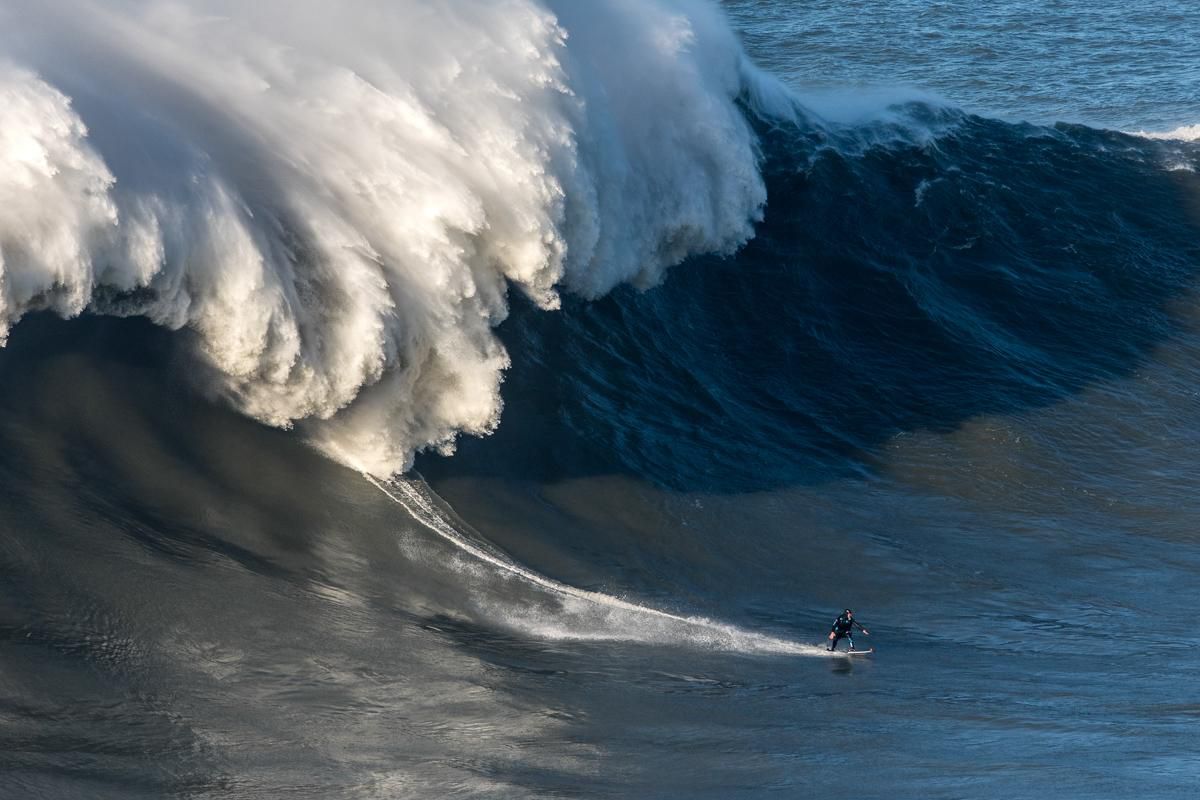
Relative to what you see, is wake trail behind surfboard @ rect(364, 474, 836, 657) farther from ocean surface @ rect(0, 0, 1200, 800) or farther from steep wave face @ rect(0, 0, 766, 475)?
steep wave face @ rect(0, 0, 766, 475)

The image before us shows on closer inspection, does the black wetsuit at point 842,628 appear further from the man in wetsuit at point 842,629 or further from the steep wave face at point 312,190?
the steep wave face at point 312,190

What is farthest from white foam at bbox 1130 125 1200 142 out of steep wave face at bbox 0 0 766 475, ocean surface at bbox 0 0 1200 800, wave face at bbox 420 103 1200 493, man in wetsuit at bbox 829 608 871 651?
man in wetsuit at bbox 829 608 871 651

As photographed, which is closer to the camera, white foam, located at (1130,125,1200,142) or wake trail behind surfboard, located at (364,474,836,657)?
wake trail behind surfboard, located at (364,474,836,657)

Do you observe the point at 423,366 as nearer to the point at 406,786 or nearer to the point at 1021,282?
the point at 406,786

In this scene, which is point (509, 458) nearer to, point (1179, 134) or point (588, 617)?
point (588, 617)

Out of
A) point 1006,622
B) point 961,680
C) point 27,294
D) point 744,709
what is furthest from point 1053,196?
point 27,294

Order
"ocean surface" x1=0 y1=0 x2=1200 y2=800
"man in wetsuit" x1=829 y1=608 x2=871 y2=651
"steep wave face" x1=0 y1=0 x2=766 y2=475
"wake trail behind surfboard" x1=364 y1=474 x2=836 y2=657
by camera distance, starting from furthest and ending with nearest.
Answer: "man in wetsuit" x1=829 y1=608 x2=871 y2=651, "wake trail behind surfboard" x1=364 y1=474 x2=836 y2=657, "steep wave face" x1=0 y1=0 x2=766 y2=475, "ocean surface" x1=0 y1=0 x2=1200 y2=800
